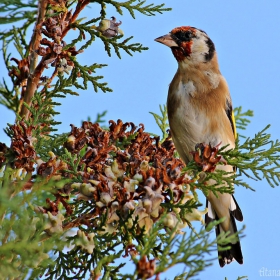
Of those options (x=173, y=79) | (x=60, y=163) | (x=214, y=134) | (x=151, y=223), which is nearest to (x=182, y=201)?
(x=151, y=223)

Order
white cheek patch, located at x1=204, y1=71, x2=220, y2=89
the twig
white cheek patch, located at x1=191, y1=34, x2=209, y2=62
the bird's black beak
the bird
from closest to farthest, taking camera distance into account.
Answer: the twig → the bird → white cheek patch, located at x1=204, y1=71, x2=220, y2=89 → the bird's black beak → white cheek patch, located at x1=191, y1=34, x2=209, y2=62

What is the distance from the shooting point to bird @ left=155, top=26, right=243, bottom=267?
3.82 meters

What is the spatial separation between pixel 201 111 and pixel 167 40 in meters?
0.80

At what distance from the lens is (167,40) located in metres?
4.25

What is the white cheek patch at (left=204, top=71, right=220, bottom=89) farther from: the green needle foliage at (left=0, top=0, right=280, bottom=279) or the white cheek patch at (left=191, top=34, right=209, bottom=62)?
the green needle foliage at (left=0, top=0, right=280, bottom=279)

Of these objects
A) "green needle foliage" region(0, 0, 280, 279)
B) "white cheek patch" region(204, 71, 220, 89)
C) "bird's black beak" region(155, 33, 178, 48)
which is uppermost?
"bird's black beak" region(155, 33, 178, 48)

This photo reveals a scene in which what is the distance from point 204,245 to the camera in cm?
184

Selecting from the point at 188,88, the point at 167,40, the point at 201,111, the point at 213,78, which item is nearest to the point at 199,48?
the point at 167,40

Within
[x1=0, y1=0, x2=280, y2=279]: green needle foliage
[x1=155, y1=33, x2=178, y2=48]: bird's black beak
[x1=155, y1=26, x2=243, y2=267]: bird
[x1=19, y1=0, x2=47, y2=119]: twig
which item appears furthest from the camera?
[x1=155, y1=33, x2=178, y2=48]: bird's black beak

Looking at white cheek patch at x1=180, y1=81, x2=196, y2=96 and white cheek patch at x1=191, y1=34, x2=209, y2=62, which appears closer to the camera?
white cheek patch at x1=180, y1=81, x2=196, y2=96

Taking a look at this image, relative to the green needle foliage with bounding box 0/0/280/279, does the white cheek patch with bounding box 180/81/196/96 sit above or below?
above

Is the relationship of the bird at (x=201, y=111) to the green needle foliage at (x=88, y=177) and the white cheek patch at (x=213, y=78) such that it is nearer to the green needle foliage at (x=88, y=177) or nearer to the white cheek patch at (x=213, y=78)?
the white cheek patch at (x=213, y=78)

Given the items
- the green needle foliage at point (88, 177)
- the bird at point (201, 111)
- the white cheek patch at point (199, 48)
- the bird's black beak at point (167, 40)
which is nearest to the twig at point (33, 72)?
the green needle foliage at point (88, 177)

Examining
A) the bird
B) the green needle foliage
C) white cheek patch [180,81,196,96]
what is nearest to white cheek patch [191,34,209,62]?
the bird
